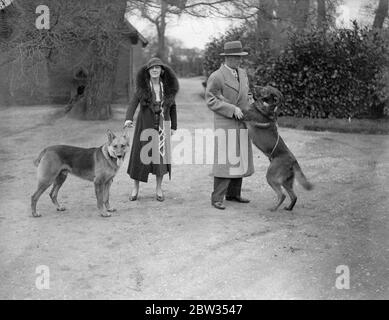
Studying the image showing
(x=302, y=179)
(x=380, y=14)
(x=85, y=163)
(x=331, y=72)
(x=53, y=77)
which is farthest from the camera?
(x=53, y=77)

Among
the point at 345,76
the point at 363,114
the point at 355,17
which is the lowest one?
the point at 363,114

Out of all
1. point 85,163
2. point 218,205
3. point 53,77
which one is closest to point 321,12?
point 53,77

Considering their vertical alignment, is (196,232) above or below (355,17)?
below

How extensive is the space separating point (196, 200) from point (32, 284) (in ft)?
12.4

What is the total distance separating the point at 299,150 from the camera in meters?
13.1

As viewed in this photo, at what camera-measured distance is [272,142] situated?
768 centimetres

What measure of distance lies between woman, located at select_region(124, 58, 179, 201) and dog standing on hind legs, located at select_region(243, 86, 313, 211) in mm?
1251

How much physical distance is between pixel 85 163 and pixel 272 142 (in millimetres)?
2625

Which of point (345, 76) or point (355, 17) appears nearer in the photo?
point (345, 76)

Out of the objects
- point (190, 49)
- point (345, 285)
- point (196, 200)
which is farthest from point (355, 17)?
point (190, 49)

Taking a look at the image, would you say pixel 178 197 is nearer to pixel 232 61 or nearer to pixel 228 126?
pixel 228 126

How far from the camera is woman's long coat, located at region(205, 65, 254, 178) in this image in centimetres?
767

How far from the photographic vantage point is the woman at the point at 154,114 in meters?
8.08
